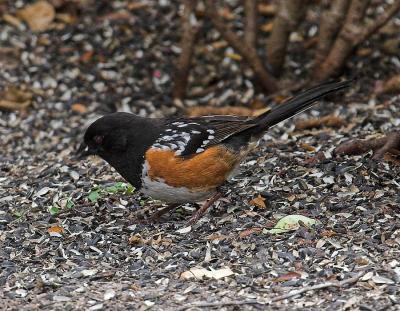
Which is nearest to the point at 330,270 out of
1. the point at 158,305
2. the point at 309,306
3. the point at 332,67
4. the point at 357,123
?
the point at 309,306

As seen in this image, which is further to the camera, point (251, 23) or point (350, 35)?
point (251, 23)

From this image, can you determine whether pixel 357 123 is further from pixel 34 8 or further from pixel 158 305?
pixel 34 8

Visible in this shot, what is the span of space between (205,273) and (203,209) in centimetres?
87

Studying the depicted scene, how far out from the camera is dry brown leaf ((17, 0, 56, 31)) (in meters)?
8.35

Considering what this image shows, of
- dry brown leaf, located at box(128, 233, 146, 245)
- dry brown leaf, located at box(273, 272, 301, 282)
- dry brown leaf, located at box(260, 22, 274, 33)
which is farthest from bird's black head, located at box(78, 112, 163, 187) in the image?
dry brown leaf, located at box(260, 22, 274, 33)

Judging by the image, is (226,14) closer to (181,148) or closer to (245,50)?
(245,50)

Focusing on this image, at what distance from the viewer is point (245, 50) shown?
714cm

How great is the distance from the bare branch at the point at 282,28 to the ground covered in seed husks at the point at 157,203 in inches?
13.2

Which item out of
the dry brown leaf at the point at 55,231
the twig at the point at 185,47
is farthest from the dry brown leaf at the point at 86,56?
the dry brown leaf at the point at 55,231

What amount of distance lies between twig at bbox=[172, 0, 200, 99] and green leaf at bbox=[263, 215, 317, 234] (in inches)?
105

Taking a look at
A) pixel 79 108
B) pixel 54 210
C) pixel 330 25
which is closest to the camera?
pixel 54 210

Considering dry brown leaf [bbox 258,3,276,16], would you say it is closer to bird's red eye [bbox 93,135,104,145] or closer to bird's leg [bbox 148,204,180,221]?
bird's leg [bbox 148,204,180,221]

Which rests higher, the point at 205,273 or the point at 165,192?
the point at 165,192

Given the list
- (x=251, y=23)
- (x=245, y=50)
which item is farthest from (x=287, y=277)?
(x=251, y=23)
